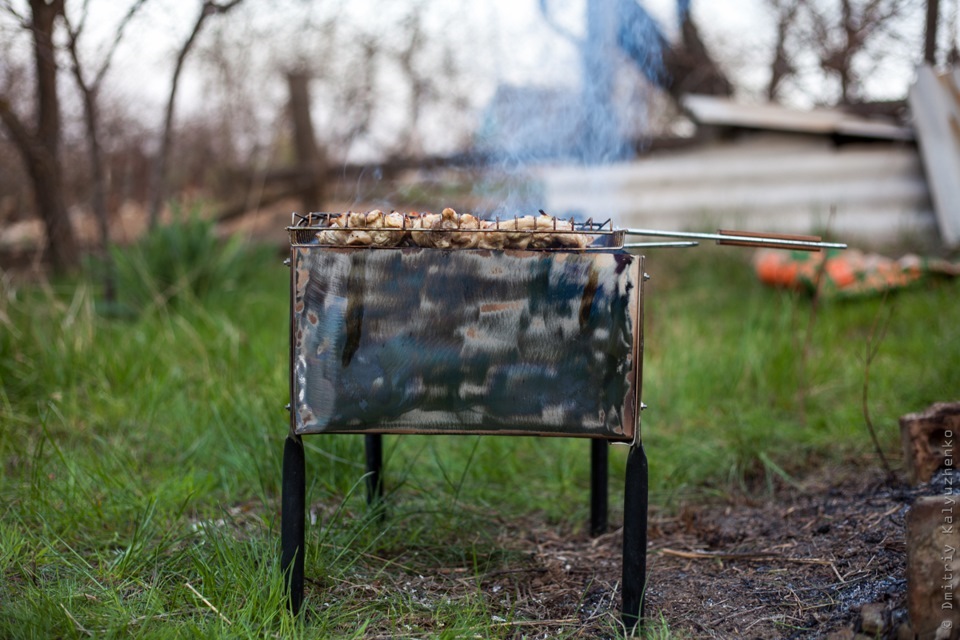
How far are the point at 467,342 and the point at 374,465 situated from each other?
34.7 inches

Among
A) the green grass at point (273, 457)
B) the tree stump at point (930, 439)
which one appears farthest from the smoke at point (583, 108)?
the tree stump at point (930, 439)

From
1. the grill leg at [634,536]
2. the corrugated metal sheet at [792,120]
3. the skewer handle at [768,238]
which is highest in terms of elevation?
the corrugated metal sheet at [792,120]

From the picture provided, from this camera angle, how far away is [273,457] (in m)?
2.79

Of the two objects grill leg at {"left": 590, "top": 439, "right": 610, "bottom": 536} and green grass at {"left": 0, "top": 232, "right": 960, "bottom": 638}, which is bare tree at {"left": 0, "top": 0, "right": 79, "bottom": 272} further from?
grill leg at {"left": 590, "top": 439, "right": 610, "bottom": 536}

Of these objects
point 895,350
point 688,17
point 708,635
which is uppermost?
point 688,17

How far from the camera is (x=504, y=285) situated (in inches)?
71.6

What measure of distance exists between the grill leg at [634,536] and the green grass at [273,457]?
0.24ft

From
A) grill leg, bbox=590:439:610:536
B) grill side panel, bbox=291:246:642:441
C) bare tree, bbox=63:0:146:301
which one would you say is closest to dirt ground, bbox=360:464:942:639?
grill leg, bbox=590:439:610:536

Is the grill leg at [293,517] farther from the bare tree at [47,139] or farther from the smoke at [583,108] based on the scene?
the smoke at [583,108]

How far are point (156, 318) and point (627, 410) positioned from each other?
3352mm

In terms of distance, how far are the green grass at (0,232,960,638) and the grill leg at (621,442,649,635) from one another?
0.24 ft

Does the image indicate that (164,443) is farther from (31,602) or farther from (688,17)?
(688,17)

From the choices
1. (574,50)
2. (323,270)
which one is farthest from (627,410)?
(574,50)

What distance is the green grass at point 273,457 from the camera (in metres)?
2.01
